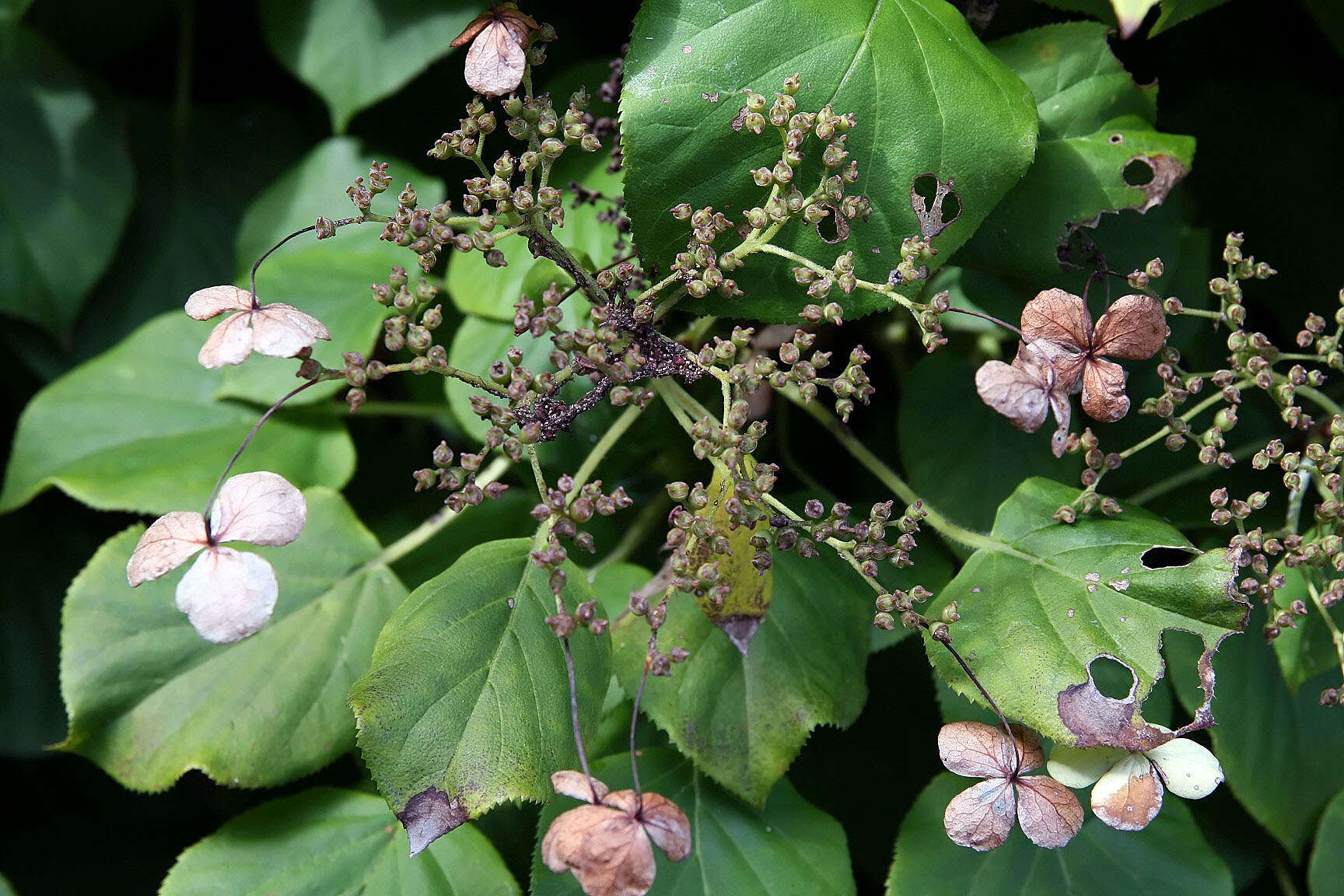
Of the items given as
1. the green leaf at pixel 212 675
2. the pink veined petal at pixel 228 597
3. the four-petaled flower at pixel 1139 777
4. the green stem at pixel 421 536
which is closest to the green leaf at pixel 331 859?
the green leaf at pixel 212 675

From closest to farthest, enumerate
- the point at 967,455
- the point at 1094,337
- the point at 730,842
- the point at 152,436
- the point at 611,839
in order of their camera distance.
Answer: the point at 611,839
the point at 1094,337
the point at 730,842
the point at 967,455
the point at 152,436

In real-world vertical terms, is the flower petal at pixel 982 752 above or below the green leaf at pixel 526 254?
below

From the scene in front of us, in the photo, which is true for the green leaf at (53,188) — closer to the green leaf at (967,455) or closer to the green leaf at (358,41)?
the green leaf at (358,41)

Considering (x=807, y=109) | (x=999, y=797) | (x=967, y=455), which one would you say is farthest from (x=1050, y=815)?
(x=807, y=109)

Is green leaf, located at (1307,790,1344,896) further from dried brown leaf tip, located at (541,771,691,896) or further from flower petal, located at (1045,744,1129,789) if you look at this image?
dried brown leaf tip, located at (541,771,691,896)

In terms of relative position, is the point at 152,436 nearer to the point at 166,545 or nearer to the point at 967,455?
the point at 166,545

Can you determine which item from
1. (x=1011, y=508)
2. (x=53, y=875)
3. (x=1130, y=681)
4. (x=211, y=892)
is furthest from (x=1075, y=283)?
(x=53, y=875)

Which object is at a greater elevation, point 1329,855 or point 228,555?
point 228,555

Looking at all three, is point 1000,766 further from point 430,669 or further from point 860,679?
point 430,669

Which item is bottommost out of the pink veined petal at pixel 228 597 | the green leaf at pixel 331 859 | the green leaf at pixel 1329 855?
the green leaf at pixel 1329 855
